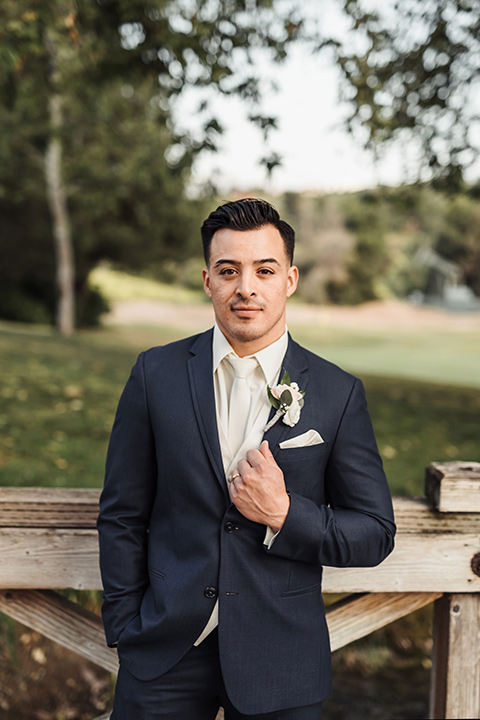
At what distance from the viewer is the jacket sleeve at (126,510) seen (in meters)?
1.76

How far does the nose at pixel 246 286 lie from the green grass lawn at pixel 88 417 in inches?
203

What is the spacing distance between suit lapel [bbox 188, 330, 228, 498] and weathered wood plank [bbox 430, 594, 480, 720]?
3.30 feet

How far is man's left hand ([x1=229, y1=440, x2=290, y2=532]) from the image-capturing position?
5.25ft

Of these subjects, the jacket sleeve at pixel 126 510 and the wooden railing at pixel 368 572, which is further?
the wooden railing at pixel 368 572

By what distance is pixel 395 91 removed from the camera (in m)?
6.12

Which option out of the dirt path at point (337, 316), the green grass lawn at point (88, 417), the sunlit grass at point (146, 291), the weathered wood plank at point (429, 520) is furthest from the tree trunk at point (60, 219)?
the sunlit grass at point (146, 291)

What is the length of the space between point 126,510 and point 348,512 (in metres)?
0.63

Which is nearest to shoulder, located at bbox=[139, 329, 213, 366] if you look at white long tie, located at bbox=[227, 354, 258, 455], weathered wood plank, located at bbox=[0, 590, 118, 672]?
white long tie, located at bbox=[227, 354, 258, 455]

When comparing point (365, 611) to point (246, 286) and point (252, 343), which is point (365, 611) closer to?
point (252, 343)

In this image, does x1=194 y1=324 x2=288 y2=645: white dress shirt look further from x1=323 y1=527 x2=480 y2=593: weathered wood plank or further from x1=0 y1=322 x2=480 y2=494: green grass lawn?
x1=0 y1=322 x2=480 y2=494: green grass lawn

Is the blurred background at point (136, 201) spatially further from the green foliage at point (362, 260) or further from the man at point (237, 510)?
the green foliage at point (362, 260)

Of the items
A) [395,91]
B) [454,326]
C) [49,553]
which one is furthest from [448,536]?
[454,326]

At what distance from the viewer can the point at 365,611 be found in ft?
7.12

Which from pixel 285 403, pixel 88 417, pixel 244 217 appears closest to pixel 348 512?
pixel 285 403
